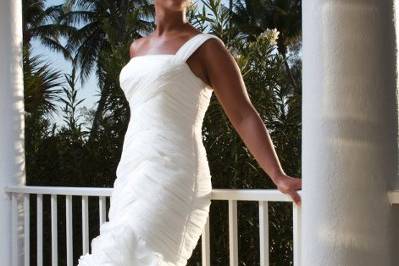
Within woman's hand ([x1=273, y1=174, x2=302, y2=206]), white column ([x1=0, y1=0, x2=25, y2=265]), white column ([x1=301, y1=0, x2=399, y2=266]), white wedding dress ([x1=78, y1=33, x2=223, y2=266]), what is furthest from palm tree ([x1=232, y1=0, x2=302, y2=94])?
white column ([x1=301, y1=0, x2=399, y2=266])

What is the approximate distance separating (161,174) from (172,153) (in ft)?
0.24

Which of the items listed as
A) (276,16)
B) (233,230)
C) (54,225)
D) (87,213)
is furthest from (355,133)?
(276,16)

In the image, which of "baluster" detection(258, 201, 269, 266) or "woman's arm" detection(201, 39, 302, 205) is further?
"baluster" detection(258, 201, 269, 266)

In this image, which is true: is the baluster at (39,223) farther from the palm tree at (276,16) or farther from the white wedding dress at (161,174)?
the palm tree at (276,16)

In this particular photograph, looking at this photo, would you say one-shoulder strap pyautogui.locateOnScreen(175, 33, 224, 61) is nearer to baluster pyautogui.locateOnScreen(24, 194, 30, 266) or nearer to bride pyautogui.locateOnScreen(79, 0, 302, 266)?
bride pyautogui.locateOnScreen(79, 0, 302, 266)

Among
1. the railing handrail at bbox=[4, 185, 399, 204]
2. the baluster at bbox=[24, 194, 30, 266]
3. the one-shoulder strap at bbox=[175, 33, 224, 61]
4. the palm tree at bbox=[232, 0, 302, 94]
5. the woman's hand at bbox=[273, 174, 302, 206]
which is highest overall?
the palm tree at bbox=[232, 0, 302, 94]

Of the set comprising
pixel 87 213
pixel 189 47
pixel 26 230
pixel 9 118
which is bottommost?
pixel 26 230

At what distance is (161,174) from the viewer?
6.08 ft

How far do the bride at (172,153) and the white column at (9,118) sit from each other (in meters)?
1.30

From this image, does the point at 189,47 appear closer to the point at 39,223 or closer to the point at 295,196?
the point at 295,196

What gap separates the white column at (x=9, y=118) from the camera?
308 cm

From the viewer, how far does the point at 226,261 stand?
537 cm

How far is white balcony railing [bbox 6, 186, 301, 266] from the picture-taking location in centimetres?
198

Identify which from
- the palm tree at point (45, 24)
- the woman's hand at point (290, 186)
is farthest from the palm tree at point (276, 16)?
the woman's hand at point (290, 186)
